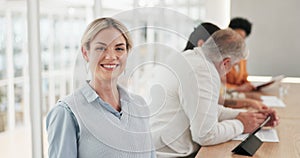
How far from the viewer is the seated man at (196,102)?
3.95ft

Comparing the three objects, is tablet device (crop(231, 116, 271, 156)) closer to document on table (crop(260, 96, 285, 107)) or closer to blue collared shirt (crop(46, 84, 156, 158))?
blue collared shirt (crop(46, 84, 156, 158))

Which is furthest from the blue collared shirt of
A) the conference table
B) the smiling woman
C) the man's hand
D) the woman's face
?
the man's hand

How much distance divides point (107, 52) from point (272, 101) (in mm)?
2100

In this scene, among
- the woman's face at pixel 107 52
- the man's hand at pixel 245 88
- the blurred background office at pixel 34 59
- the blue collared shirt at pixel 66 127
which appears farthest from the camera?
the man's hand at pixel 245 88

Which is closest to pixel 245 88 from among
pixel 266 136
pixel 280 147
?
pixel 266 136

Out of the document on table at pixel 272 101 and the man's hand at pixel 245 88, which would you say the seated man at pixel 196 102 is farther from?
the man's hand at pixel 245 88

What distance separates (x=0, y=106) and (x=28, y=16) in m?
0.55

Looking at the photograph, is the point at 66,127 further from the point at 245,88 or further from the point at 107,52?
the point at 245,88

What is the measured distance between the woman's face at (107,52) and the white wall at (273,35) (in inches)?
158

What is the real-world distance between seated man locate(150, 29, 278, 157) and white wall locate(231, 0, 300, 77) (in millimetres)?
3073

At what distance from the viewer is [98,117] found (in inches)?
41.8

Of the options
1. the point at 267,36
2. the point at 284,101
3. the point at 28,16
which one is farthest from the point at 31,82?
the point at 267,36

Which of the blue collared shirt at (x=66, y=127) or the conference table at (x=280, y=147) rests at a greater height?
the blue collared shirt at (x=66, y=127)

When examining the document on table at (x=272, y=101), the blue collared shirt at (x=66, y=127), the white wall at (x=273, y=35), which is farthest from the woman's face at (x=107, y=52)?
the white wall at (x=273, y=35)
